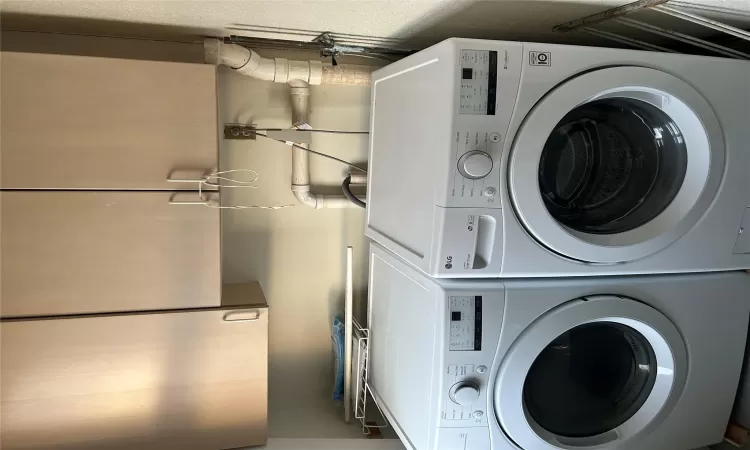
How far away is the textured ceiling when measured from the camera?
1.26m

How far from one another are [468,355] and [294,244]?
86 cm

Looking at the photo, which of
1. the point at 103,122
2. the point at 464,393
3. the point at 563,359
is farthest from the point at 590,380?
the point at 103,122

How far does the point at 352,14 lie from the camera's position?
1354 millimetres

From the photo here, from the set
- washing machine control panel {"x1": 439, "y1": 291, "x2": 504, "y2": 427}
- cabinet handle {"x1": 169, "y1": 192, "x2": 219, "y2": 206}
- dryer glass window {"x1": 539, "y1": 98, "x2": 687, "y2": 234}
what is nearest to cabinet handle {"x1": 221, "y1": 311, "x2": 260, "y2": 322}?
cabinet handle {"x1": 169, "y1": 192, "x2": 219, "y2": 206}

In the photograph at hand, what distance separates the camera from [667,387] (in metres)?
1.38

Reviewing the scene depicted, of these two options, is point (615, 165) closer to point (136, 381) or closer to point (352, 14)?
point (352, 14)

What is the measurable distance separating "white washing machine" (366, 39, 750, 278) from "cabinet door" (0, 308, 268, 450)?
1.87 ft

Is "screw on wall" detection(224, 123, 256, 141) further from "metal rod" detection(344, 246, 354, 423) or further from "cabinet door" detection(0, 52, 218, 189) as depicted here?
"metal rod" detection(344, 246, 354, 423)

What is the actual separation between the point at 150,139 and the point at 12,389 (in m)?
0.72

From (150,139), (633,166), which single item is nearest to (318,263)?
(150,139)

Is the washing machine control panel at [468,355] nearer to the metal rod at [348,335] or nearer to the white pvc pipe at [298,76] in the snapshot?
the metal rod at [348,335]

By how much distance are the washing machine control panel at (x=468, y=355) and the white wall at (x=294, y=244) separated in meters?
0.67

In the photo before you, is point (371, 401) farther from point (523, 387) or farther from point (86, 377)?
point (86, 377)

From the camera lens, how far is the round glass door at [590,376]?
1.25m
